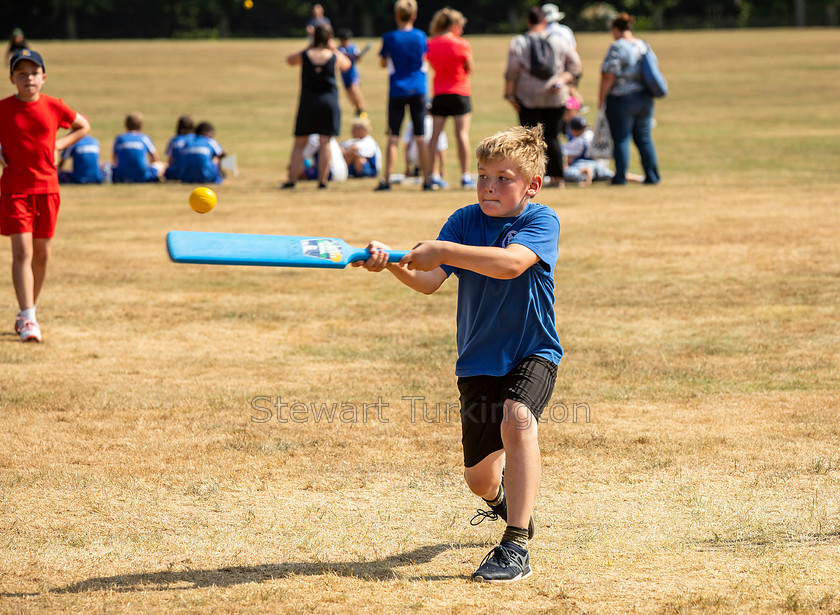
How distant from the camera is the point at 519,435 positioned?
3.84 m

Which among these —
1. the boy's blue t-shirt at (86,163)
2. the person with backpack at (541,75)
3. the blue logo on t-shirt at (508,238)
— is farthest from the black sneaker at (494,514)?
the boy's blue t-shirt at (86,163)

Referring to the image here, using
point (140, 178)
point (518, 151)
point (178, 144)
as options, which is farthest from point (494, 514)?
point (140, 178)

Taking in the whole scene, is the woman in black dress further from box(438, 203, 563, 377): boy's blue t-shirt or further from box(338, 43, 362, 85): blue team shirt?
box(438, 203, 563, 377): boy's blue t-shirt

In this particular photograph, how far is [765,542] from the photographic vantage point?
4.18 m

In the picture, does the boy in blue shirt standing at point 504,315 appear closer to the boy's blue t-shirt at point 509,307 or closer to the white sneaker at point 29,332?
the boy's blue t-shirt at point 509,307

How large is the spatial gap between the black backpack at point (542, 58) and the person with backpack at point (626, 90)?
0.85 m

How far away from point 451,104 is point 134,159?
5.34 meters

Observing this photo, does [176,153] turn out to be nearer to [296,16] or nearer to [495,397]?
[495,397]

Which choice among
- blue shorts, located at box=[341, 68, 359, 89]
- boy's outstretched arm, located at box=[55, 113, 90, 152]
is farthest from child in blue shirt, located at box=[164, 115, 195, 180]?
boy's outstretched arm, located at box=[55, 113, 90, 152]

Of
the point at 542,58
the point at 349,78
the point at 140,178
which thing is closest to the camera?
the point at 542,58

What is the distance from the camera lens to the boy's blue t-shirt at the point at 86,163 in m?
16.3

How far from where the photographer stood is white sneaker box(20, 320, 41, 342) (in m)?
7.59

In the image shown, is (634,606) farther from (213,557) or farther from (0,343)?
(0,343)

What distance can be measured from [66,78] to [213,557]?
1329 inches
